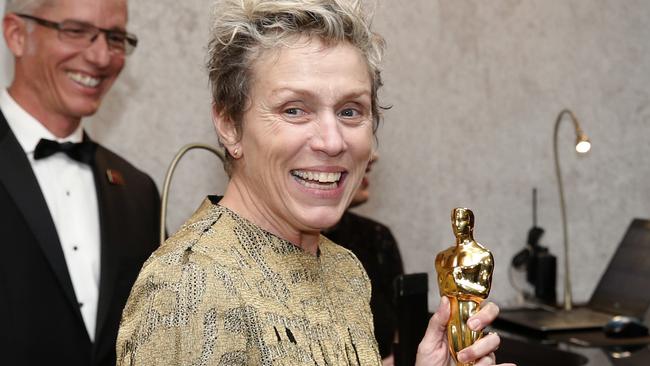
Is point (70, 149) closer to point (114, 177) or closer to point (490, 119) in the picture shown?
point (114, 177)

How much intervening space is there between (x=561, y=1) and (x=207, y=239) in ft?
9.72

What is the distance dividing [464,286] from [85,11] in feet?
5.14

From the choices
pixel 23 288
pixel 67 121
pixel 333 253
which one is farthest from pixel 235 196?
pixel 67 121

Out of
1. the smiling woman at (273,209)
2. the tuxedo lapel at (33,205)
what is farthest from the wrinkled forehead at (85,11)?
the smiling woman at (273,209)

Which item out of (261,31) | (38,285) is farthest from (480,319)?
(38,285)

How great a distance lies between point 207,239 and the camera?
140 cm

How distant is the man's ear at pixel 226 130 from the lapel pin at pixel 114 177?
1.23 meters

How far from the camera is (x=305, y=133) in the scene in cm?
145

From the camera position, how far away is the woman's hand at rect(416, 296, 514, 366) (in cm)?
144

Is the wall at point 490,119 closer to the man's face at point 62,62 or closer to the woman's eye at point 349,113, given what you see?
the man's face at point 62,62

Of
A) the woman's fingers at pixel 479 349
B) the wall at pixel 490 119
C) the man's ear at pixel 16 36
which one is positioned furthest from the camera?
the wall at pixel 490 119

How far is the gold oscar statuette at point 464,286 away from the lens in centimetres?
147

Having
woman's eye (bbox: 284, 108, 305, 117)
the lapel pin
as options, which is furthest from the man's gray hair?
woman's eye (bbox: 284, 108, 305, 117)

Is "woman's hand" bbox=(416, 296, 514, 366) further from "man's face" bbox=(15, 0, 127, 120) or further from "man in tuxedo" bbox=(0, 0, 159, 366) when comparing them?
"man's face" bbox=(15, 0, 127, 120)
